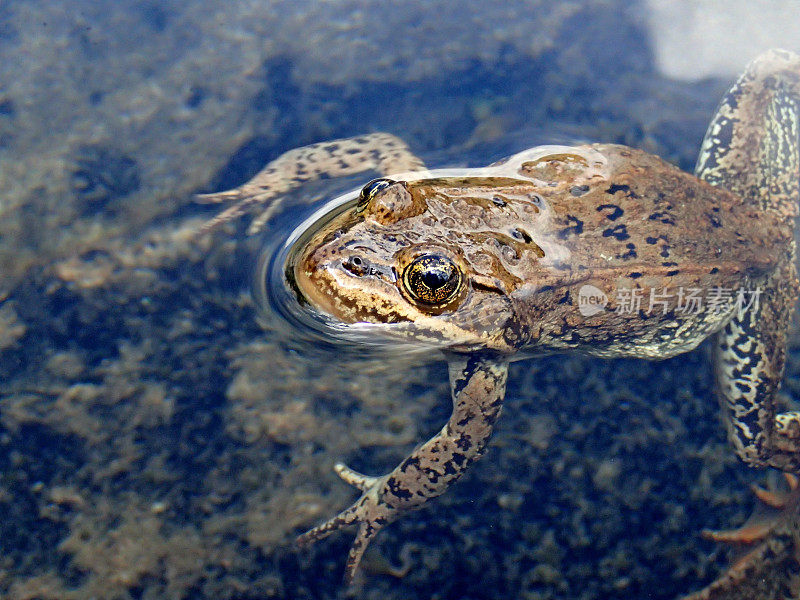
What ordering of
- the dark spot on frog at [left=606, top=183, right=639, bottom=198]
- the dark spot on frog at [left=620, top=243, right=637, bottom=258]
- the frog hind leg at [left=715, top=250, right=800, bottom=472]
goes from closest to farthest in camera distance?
the dark spot on frog at [left=620, top=243, right=637, bottom=258] → the dark spot on frog at [left=606, top=183, right=639, bottom=198] → the frog hind leg at [left=715, top=250, right=800, bottom=472]

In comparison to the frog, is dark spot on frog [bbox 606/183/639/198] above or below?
above

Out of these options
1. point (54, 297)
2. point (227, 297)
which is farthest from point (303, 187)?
point (54, 297)

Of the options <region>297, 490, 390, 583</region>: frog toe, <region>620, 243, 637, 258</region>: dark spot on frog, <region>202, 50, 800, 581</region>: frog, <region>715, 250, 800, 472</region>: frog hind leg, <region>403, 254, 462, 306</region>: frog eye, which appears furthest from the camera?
<region>715, 250, 800, 472</region>: frog hind leg

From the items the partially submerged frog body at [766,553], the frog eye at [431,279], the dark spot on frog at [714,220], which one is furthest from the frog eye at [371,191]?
the partially submerged frog body at [766,553]

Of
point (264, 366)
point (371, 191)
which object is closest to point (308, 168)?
point (371, 191)

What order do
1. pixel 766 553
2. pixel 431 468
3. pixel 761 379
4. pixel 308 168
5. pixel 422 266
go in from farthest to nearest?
pixel 308 168
pixel 761 379
pixel 766 553
pixel 431 468
pixel 422 266

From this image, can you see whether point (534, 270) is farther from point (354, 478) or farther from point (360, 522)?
point (360, 522)

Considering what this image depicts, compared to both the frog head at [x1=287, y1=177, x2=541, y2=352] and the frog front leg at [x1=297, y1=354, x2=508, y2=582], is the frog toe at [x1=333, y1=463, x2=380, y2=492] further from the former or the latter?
the frog head at [x1=287, y1=177, x2=541, y2=352]

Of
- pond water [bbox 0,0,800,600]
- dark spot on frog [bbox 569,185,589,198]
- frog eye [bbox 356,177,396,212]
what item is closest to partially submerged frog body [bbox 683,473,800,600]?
pond water [bbox 0,0,800,600]
